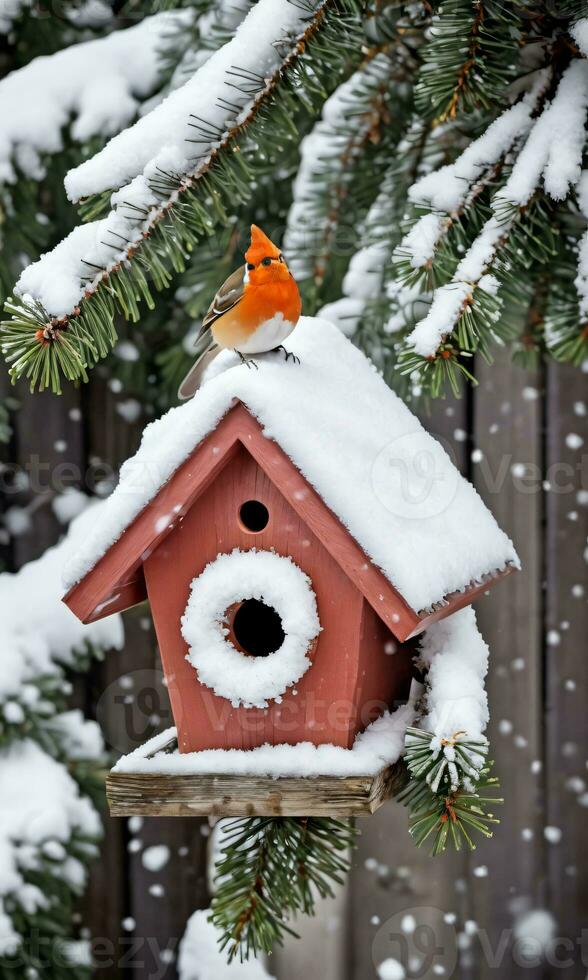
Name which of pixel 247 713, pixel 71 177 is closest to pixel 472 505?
pixel 247 713

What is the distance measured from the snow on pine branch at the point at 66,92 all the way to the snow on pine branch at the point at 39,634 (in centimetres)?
65

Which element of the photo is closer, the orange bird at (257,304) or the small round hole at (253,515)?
the orange bird at (257,304)

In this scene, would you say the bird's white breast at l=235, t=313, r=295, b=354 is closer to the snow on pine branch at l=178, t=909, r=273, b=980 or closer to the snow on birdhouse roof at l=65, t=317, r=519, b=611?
the snow on birdhouse roof at l=65, t=317, r=519, b=611

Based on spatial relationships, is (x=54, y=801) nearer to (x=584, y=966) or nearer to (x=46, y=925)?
(x=46, y=925)

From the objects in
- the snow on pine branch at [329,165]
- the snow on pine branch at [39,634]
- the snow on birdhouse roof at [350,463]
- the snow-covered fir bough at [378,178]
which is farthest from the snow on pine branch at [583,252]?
the snow on pine branch at [39,634]

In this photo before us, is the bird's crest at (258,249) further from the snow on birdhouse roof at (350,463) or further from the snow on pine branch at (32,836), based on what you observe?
the snow on pine branch at (32,836)

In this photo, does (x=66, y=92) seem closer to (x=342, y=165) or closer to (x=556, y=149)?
(x=342, y=165)

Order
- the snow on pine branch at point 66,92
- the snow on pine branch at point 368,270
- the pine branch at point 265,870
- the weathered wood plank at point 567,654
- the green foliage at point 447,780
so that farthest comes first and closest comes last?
the weathered wood plank at point 567,654 < the snow on pine branch at point 66,92 < the snow on pine branch at point 368,270 < the pine branch at point 265,870 < the green foliage at point 447,780

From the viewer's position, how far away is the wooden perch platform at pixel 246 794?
3.49 feet

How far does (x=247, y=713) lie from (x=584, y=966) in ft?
3.91

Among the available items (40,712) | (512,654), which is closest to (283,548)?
(40,712)

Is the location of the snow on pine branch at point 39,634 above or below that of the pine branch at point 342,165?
below

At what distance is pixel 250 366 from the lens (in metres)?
1.13

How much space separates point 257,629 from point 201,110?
2.23ft
